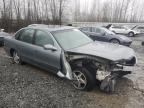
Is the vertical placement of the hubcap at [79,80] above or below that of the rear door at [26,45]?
below

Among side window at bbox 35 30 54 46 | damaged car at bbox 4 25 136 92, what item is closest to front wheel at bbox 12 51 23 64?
damaged car at bbox 4 25 136 92

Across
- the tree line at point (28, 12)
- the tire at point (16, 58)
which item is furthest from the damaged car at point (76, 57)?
the tree line at point (28, 12)

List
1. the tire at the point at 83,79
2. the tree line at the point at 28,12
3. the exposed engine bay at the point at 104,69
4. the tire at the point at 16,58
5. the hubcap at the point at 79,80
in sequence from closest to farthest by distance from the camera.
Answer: the exposed engine bay at the point at 104,69 < the tire at the point at 83,79 < the hubcap at the point at 79,80 < the tire at the point at 16,58 < the tree line at the point at 28,12

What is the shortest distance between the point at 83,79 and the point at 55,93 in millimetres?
755

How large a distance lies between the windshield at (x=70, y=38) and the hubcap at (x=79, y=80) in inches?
29.2

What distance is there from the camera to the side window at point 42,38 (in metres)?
4.53

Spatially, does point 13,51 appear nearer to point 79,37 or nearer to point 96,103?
point 79,37

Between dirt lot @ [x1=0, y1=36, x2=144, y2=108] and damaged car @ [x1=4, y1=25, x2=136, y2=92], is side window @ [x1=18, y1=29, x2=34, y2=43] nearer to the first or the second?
damaged car @ [x1=4, y1=25, x2=136, y2=92]

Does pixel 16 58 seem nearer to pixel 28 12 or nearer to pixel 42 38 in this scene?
pixel 42 38

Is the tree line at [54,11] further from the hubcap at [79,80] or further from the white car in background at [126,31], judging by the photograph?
the hubcap at [79,80]

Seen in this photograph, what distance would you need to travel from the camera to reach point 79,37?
4961mm

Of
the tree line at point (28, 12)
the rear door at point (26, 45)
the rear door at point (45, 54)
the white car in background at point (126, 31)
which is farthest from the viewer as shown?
the white car in background at point (126, 31)

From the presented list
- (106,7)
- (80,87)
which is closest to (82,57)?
(80,87)

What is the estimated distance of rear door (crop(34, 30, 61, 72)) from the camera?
14.1 feet
